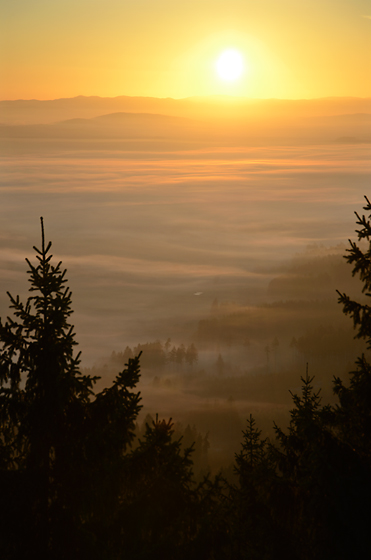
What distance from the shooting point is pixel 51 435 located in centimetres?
980

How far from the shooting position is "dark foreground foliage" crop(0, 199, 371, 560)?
9.34 metres

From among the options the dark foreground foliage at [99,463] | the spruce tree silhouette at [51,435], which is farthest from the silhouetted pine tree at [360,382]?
the spruce tree silhouette at [51,435]

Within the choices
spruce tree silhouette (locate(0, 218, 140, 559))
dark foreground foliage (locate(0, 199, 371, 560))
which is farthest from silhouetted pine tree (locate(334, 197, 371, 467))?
spruce tree silhouette (locate(0, 218, 140, 559))

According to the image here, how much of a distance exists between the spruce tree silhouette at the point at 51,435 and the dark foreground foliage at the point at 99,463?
17mm

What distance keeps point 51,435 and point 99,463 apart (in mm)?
927

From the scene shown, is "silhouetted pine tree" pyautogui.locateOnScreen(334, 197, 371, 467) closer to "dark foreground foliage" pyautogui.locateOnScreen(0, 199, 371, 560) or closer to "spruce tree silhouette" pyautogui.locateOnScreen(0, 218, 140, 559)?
"dark foreground foliage" pyautogui.locateOnScreen(0, 199, 371, 560)

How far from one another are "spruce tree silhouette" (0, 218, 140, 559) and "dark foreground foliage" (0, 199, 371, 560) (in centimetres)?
2

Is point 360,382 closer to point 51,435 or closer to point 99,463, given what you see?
point 99,463

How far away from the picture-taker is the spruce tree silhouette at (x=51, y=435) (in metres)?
9.45

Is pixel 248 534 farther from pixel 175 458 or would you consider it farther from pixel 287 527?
pixel 175 458

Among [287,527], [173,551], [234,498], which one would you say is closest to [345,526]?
[173,551]

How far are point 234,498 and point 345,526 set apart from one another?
6.39 metres

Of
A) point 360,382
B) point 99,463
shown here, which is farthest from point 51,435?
point 360,382

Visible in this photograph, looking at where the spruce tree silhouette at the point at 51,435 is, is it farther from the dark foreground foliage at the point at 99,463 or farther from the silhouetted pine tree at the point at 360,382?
the silhouetted pine tree at the point at 360,382
